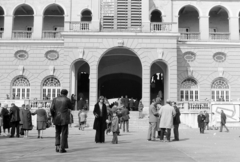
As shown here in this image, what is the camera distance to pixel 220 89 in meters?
32.2

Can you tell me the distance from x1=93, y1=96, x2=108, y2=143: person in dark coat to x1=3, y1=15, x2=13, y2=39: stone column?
2177 cm

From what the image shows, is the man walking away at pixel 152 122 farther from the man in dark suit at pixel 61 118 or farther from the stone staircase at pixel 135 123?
the stone staircase at pixel 135 123

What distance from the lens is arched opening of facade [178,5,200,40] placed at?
33753 millimetres

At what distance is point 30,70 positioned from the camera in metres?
32.2

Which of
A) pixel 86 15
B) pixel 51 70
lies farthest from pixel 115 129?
pixel 86 15

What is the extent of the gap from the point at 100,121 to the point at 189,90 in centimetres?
2013

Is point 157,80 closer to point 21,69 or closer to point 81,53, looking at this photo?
point 81,53

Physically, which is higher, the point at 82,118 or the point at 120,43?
the point at 120,43

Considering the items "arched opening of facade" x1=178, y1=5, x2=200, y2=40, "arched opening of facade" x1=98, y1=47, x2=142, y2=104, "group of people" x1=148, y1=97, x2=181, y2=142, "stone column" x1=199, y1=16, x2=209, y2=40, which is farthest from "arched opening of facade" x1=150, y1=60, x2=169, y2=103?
"group of people" x1=148, y1=97, x2=181, y2=142

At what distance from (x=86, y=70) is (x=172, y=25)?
9096 mm

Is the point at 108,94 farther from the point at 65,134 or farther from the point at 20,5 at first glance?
the point at 65,134

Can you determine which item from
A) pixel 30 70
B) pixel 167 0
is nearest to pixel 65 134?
pixel 30 70

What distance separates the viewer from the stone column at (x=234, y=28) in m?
32.7

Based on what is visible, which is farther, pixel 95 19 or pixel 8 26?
pixel 8 26
